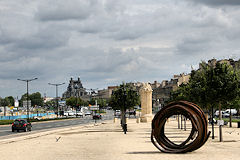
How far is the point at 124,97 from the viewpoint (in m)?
52.8

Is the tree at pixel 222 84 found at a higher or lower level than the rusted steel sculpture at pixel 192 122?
higher

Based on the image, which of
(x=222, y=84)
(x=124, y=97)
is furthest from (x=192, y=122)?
(x=124, y=97)

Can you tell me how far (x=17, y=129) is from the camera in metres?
43.9

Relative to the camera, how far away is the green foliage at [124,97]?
54463 millimetres

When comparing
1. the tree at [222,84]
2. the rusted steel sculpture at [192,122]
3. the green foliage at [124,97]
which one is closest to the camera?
the rusted steel sculpture at [192,122]

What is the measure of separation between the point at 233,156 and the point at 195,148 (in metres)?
1.81

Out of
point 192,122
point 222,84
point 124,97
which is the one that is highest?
point 222,84

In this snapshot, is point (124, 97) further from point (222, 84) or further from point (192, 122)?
point (192, 122)

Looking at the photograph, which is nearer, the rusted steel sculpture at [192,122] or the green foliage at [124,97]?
the rusted steel sculpture at [192,122]

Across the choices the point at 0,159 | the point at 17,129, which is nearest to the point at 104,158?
the point at 0,159

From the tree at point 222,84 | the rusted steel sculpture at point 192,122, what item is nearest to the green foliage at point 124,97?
the tree at point 222,84

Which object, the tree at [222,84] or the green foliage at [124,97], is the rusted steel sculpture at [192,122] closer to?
the tree at [222,84]

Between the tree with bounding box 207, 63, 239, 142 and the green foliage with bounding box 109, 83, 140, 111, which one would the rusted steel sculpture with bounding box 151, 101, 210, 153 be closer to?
the tree with bounding box 207, 63, 239, 142

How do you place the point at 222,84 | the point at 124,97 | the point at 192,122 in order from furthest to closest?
the point at 124,97 < the point at 222,84 < the point at 192,122
